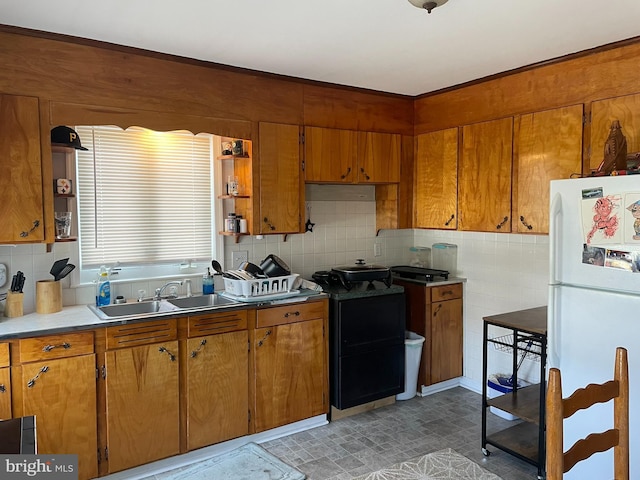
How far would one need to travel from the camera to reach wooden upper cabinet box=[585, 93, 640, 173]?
8.93 ft

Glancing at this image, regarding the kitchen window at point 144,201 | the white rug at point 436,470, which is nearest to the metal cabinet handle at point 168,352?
the kitchen window at point 144,201

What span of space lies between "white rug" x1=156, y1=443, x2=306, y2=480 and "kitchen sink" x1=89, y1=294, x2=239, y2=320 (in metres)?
0.93

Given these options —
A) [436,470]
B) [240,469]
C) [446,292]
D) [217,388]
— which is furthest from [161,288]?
[446,292]

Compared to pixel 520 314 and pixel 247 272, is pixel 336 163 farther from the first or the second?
pixel 520 314

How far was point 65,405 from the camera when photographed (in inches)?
98.5

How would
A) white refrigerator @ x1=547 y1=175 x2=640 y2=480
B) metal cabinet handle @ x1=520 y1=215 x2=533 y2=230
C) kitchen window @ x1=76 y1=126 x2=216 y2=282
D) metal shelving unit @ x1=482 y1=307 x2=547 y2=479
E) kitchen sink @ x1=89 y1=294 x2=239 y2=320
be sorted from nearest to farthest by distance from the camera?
white refrigerator @ x1=547 y1=175 x2=640 y2=480
metal shelving unit @ x1=482 y1=307 x2=547 y2=479
kitchen sink @ x1=89 y1=294 x2=239 y2=320
kitchen window @ x1=76 y1=126 x2=216 y2=282
metal cabinet handle @ x1=520 y1=215 x2=533 y2=230

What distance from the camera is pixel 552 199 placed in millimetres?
2477

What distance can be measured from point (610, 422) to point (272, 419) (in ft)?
6.39

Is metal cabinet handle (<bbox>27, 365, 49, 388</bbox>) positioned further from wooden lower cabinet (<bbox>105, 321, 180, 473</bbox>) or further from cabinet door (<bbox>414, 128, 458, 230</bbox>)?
cabinet door (<bbox>414, 128, 458, 230</bbox>)

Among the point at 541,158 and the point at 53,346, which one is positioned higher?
the point at 541,158

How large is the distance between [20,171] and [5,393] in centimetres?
112

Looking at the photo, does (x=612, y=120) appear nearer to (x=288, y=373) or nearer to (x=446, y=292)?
(x=446, y=292)

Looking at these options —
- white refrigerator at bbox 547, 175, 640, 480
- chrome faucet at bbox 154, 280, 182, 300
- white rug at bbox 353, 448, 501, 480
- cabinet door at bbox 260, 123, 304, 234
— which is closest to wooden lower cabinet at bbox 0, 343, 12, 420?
chrome faucet at bbox 154, 280, 182, 300

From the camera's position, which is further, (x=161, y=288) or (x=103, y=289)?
(x=161, y=288)
